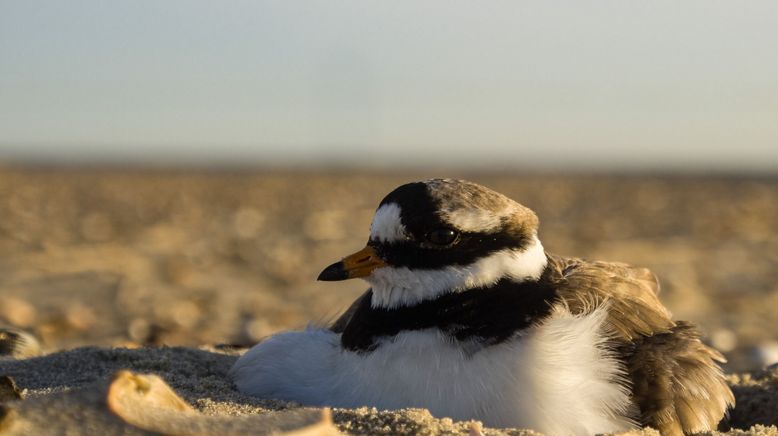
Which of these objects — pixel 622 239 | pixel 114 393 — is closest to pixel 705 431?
pixel 114 393

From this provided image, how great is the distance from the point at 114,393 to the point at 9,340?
320cm

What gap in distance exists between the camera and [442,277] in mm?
4203

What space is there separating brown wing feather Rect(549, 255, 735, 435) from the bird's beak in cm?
82

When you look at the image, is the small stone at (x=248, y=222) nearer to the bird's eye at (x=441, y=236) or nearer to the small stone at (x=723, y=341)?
the small stone at (x=723, y=341)

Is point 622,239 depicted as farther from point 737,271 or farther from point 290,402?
point 290,402

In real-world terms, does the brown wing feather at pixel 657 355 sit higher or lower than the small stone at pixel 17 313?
higher

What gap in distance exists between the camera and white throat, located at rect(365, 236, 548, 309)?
4.20 m

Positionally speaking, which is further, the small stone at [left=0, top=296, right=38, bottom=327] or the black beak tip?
the small stone at [left=0, top=296, right=38, bottom=327]

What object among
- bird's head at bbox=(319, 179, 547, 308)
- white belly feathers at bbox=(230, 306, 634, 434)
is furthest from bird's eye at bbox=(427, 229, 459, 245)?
white belly feathers at bbox=(230, 306, 634, 434)

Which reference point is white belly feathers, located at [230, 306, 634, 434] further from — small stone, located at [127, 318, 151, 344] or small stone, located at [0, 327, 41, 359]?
small stone, located at [127, 318, 151, 344]

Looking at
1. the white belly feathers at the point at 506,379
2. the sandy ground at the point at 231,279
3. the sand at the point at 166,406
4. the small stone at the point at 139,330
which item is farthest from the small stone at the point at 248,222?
the white belly feathers at the point at 506,379

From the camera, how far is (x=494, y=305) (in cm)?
419

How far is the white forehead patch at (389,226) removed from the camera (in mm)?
4230

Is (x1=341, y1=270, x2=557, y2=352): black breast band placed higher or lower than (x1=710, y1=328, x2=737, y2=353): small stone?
higher
